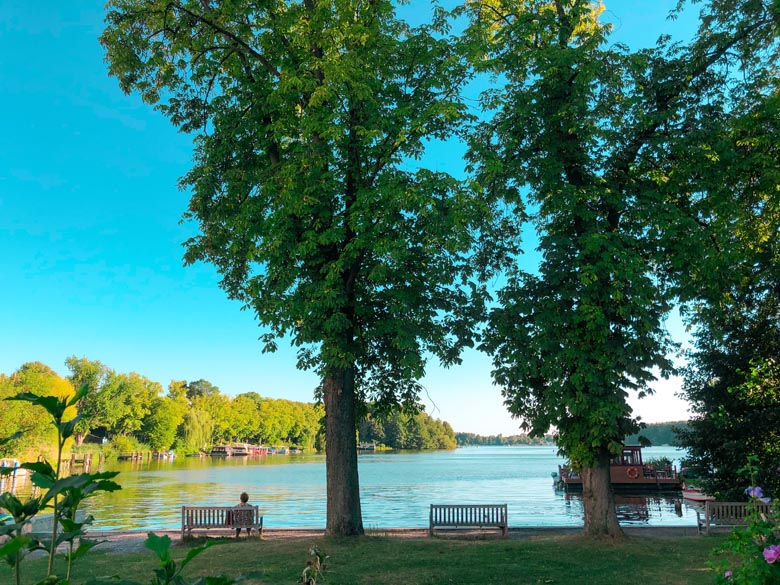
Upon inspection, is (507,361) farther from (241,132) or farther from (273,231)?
(241,132)

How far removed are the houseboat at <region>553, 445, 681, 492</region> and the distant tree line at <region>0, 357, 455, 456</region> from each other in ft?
43.9

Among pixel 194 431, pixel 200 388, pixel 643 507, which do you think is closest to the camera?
pixel 643 507

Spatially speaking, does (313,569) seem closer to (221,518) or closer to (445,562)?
(445,562)

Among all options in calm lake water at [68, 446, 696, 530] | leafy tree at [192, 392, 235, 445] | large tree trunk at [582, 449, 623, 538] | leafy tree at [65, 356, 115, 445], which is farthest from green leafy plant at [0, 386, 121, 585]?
leafy tree at [192, 392, 235, 445]

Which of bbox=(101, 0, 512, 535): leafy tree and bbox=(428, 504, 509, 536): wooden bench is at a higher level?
bbox=(101, 0, 512, 535): leafy tree

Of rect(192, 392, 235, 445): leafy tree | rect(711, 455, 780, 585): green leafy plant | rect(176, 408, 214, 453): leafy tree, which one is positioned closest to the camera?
A: rect(711, 455, 780, 585): green leafy plant

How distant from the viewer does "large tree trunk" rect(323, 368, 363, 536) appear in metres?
15.0

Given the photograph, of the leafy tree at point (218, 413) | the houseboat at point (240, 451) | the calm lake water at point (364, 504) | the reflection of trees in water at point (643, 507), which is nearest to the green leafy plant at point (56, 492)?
the calm lake water at point (364, 504)

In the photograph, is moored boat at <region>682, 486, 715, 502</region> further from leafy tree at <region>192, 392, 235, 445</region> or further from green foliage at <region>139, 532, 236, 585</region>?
leafy tree at <region>192, 392, 235, 445</region>

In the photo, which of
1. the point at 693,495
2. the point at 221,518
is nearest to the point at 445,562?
the point at 221,518

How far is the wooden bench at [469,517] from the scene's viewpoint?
1631 cm

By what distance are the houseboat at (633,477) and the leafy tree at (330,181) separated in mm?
28017

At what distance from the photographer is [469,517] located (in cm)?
1645

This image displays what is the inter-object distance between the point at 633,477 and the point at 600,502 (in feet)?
91.5
